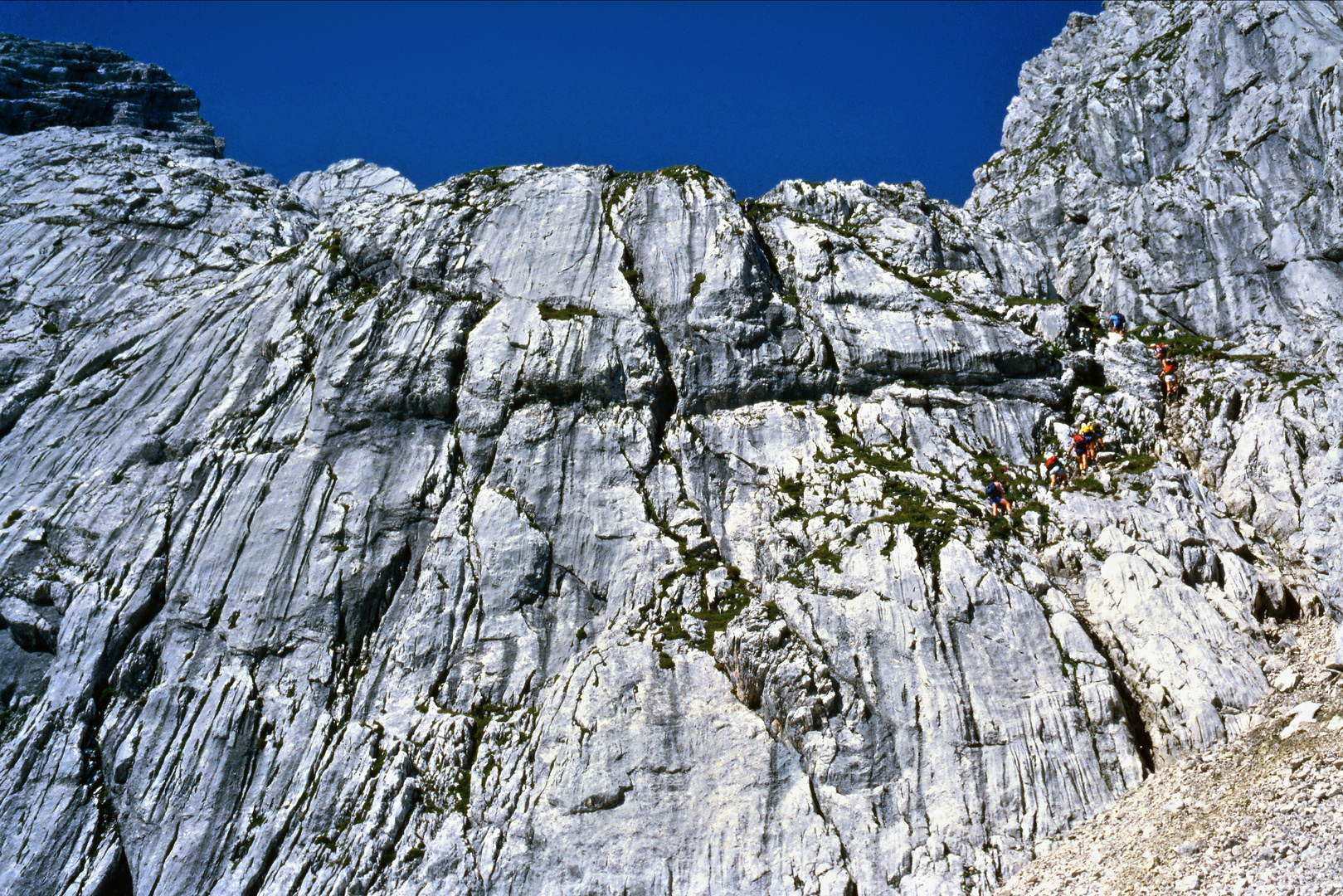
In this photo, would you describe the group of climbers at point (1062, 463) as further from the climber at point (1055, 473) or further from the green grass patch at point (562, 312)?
the green grass patch at point (562, 312)

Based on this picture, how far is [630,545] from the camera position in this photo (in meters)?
34.5

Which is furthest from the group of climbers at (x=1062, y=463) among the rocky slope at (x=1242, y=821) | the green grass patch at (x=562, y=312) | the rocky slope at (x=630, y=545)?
the green grass patch at (x=562, y=312)

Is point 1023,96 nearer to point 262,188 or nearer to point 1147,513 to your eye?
point 1147,513

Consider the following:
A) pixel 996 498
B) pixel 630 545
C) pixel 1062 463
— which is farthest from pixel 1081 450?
pixel 630 545

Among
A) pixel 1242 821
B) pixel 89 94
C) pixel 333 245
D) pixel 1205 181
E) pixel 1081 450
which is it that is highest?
pixel 89 94

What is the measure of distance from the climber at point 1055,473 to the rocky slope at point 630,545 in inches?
51.7

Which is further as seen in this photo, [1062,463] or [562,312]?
[562,312]

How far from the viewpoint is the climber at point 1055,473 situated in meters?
34.6

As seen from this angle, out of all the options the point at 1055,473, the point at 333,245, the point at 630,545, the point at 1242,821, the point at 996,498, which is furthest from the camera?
the point at 333,245

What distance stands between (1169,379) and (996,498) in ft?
40.1

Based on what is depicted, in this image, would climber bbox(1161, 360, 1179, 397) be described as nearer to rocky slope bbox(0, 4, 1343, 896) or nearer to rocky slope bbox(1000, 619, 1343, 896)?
rocky slope bbox(0, 4, 1343, 896)

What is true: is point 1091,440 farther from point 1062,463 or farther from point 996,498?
point 996,498

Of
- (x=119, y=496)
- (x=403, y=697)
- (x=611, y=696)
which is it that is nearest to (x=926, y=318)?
(x=611, y=696)

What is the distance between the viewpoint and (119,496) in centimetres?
3728
